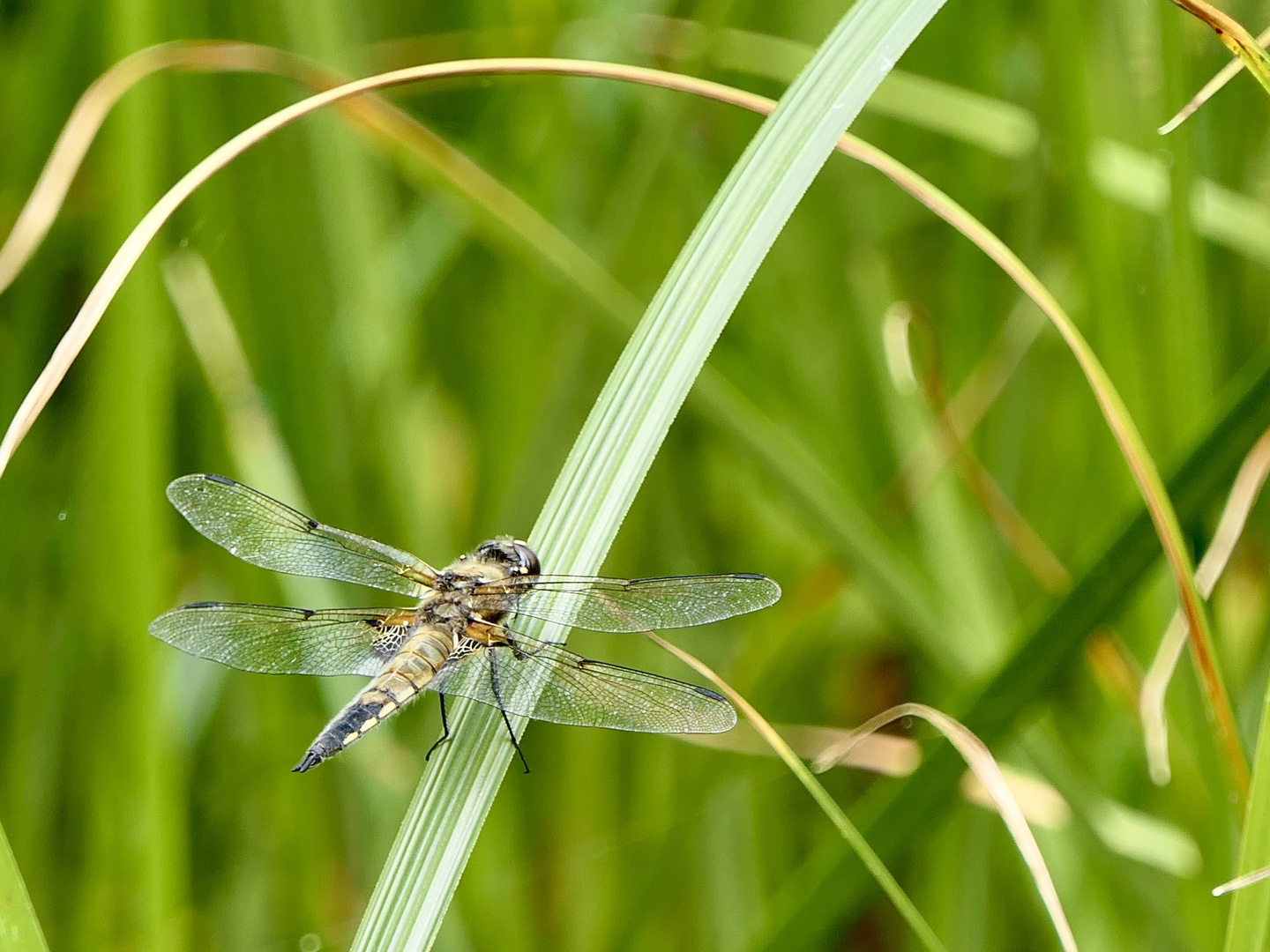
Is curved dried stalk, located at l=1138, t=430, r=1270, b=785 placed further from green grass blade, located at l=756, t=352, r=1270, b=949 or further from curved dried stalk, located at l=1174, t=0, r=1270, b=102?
curved dried stalk, located at l=1174, t=0, r=1270, b=102

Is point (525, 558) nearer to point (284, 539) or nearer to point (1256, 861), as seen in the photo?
point (284, 539)

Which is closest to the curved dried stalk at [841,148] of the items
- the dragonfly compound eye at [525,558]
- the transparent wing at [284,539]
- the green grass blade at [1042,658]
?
the green grass blade at [1042,658]

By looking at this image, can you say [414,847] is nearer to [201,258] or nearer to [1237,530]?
[1237,530]

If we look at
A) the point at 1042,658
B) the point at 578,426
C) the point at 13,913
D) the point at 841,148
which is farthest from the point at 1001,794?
the point at 578,426

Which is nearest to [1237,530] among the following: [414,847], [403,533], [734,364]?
[734,364]

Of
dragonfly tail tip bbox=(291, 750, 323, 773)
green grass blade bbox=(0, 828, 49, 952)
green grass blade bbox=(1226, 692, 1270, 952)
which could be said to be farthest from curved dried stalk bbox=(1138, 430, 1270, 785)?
green grass blade bbox=(0, 828, 49, 952)
